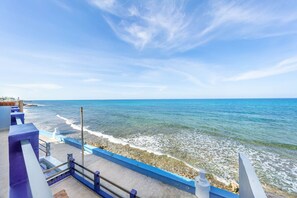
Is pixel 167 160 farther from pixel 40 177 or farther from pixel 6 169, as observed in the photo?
pixel 40 177

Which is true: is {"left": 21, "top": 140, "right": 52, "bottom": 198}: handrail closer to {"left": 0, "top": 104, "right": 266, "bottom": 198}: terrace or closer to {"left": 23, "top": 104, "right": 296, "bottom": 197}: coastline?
{"left": 0, "top": 104, "right": 266, "bottom": 198}: terrace

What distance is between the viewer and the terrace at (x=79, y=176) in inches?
38.5

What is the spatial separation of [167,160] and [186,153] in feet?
7.19

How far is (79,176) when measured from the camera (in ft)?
15.5

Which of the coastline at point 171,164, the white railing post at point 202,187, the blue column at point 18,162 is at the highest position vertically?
the blue column at point 18,162

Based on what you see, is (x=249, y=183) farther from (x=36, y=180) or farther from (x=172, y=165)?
(x=172, y=165)

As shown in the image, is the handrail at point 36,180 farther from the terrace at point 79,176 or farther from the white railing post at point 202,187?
the white railing post at point 202,187

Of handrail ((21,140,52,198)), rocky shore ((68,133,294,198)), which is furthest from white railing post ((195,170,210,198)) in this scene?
handrail ((21,140,52,198))

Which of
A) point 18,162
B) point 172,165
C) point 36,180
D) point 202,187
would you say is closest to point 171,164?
point 172,165

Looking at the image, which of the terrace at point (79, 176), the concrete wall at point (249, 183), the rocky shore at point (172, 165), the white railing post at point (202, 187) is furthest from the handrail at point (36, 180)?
the rocky shore at point (172, 165)

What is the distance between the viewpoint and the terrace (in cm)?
98

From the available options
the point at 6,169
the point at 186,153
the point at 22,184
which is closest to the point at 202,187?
the point at 22,184

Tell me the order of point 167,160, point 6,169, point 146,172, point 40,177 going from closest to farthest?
point 40,177, point 6,169, point 146,172, point 167,160

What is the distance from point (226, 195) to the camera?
154 inches
